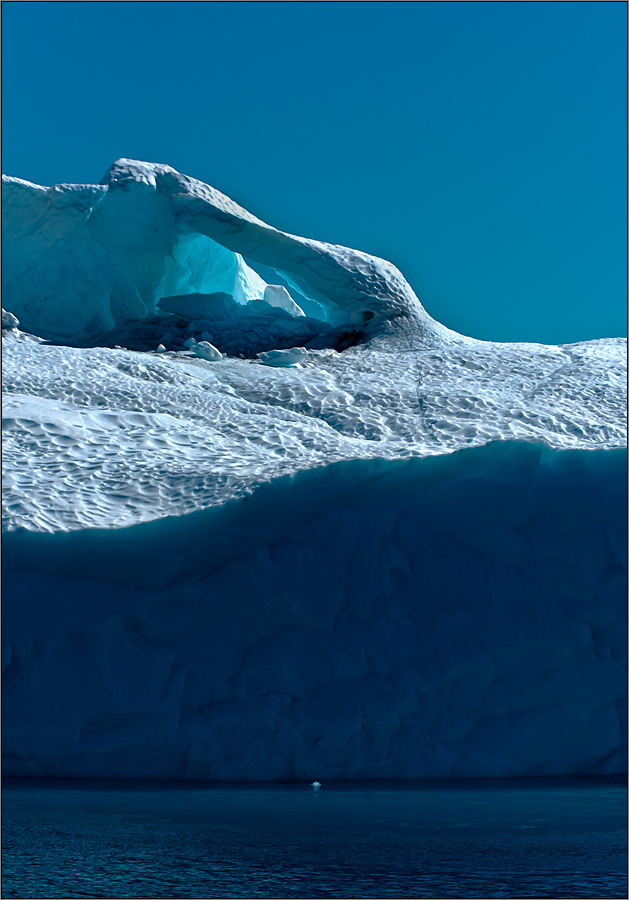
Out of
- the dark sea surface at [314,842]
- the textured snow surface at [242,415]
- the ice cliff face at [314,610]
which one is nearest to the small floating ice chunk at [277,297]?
the textured snow surface at [242,415]

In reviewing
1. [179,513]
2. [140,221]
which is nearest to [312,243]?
[140,221]

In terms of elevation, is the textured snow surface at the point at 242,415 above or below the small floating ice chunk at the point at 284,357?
below

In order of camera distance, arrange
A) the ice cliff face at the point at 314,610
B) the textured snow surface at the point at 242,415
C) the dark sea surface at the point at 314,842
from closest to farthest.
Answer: the dark sea surface at the point at 314,842, the ice cliff face at the point at 314,610, the textured snow surface at the point at 242,415

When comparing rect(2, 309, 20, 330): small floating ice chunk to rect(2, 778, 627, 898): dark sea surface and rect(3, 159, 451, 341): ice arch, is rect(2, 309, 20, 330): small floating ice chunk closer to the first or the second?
rect(3, 159, 451, 341): ice arch

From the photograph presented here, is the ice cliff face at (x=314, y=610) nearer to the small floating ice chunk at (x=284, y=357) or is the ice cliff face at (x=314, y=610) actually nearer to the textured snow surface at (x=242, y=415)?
the textured snow surface at (x=242, y=415)

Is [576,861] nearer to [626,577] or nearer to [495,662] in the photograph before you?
[495,662]

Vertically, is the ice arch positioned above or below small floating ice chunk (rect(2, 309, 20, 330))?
above

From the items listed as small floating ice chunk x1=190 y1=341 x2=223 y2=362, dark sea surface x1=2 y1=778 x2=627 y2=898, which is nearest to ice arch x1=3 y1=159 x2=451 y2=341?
small floating ice chunk x1=190 y1=341 x2=223 y2=362
